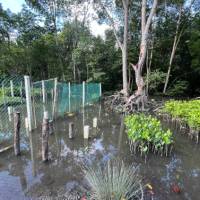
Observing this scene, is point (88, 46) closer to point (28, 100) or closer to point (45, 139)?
point (28, 100)

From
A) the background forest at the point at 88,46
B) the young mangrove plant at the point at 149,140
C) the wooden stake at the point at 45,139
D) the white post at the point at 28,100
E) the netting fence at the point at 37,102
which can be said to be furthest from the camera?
the background forest at the point at 88,46

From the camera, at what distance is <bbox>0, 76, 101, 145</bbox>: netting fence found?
6957 millimetres

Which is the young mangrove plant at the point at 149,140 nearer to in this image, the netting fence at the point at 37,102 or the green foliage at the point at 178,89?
the netting fence at the point at 37,102

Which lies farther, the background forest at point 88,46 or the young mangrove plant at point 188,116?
the background forest at point 88,46

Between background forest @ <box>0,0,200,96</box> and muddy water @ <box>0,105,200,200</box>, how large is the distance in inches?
461

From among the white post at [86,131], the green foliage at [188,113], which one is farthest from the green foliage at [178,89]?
the white post at [86,131]

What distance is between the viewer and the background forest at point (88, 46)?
17.8 m

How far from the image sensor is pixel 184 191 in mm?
3930

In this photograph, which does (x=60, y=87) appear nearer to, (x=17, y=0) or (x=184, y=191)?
(x=184, y=191)

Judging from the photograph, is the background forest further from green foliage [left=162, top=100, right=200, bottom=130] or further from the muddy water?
the muddy water

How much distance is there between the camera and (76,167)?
188 inches

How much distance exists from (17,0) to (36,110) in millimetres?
15418

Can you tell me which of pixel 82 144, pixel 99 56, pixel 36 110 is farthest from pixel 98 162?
pixel 99 56

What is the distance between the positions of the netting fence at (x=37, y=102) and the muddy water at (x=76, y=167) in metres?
0.76
